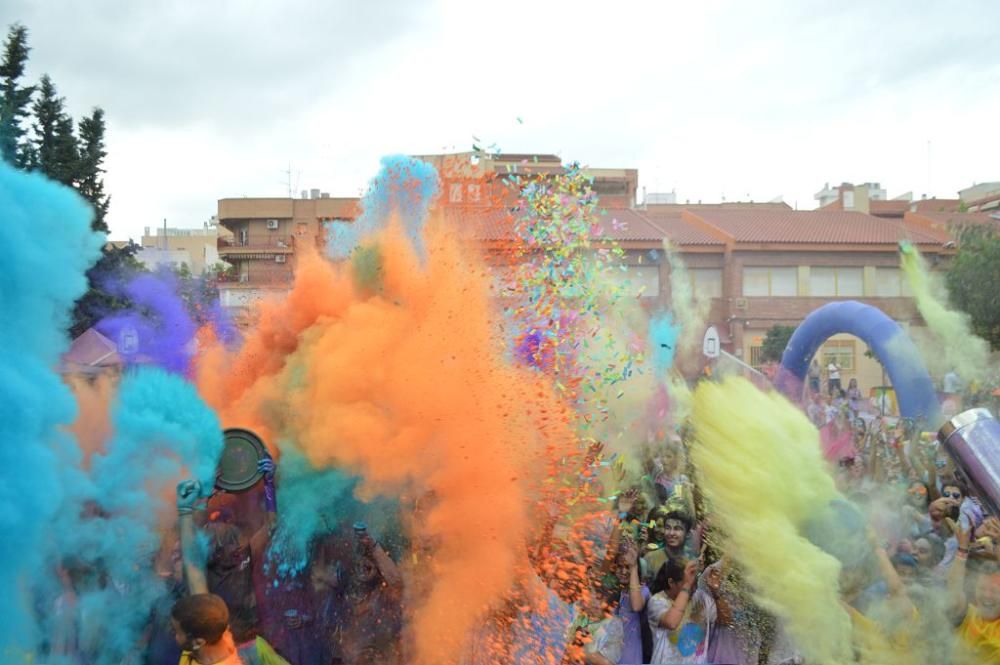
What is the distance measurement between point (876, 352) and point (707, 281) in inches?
922

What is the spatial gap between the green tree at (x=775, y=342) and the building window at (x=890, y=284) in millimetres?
6005

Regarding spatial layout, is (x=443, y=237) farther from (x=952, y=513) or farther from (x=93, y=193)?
(x=93, y=193)

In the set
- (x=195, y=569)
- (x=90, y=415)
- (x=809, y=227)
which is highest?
(x=809, y=227)

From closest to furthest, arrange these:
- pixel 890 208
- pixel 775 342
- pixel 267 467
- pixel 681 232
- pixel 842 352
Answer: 1. pixel 267 467
2. pixel 775 342
3. pixel 842 352
4. pixel 681 232
5. pixel 890 208

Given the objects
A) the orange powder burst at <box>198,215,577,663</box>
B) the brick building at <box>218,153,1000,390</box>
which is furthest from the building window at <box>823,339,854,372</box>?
the orange powder burst at <box>198,215,577,663</box>

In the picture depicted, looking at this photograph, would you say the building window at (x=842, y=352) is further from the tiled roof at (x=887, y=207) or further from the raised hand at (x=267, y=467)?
the raised hand at (x=267, y=467)

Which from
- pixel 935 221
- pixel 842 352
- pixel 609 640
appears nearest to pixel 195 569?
pixel 609 640

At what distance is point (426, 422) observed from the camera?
434cm

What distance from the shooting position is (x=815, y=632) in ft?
14.2

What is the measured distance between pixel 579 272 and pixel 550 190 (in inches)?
47.0

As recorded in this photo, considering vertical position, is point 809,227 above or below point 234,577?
above

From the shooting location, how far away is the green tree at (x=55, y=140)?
1196 cm

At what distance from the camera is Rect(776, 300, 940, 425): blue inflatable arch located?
35.9 feet

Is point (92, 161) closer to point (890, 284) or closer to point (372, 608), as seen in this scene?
point (372, 608)
